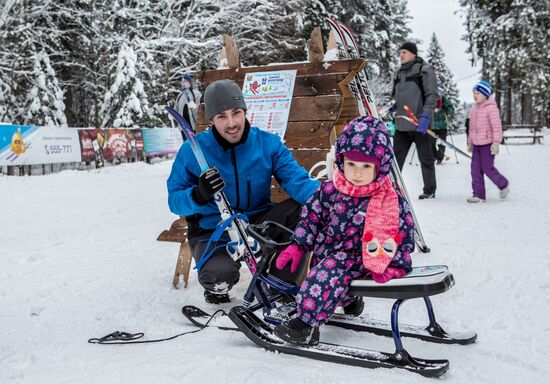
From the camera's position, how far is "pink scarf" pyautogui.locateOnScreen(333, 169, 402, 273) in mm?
2369

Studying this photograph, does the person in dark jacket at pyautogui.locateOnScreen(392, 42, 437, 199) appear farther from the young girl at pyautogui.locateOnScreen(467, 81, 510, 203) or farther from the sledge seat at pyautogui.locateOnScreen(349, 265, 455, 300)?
the sledge seat at pyautogui.locateOnScreen(349, 265, 455, 300)

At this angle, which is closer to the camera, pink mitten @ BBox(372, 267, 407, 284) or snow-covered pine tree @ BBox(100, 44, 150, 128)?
pink mitten @ BBox(372, 267, 407, 284)

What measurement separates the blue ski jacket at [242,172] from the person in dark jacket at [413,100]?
3368 mm

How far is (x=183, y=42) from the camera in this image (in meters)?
19.4

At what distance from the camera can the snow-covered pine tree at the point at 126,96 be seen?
18.0 m

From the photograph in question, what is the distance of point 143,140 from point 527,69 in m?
18.3

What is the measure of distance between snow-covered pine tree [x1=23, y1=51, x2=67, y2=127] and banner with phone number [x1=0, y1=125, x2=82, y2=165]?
326 cm

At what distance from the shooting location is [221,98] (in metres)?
3.01

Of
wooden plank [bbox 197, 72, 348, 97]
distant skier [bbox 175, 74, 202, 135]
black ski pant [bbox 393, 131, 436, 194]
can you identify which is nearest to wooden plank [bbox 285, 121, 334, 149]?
wooden plank [bbox 197, 72, 348, 97]

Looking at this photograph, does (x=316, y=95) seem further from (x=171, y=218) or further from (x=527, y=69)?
(x=527, y=69)

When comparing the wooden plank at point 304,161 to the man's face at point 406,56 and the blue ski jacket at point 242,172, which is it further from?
the man's face at point 406,56

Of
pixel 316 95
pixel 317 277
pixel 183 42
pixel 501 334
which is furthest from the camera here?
pixel 183 42

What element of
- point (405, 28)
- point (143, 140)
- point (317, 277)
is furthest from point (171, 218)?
point (405, 28)

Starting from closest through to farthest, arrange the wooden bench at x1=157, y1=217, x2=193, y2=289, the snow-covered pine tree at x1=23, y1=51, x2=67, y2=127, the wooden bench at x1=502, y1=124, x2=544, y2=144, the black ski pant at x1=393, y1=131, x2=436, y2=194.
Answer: the wooden bench at x1=157, y1=217, x2=193, y2=289 → the black ski pant at x1=393, y1=131, x2=436, y2=194 → the snow-covered pine tree at x1=23, y1=51, x2=67, y2=127 → the wooden bench at x1=502, y1=124, x2=544, y2=144
